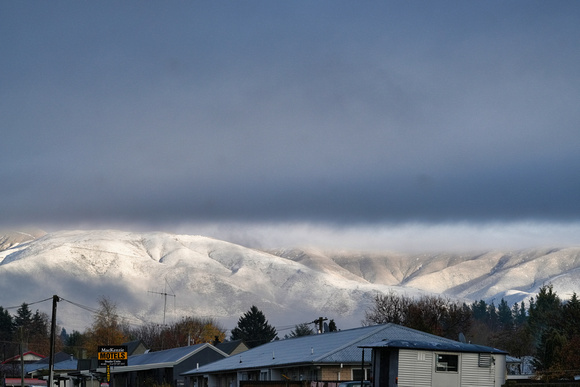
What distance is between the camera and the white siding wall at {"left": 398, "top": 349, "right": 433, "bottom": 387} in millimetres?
44750

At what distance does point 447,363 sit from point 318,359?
455 inches

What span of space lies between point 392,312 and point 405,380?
71075mm

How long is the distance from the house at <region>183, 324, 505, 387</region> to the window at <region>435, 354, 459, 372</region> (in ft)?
1.74

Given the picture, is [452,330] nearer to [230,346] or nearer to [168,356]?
[230,346]

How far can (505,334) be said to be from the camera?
509 feet

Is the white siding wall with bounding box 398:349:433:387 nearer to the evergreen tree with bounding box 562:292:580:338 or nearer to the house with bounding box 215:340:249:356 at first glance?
the evergreen tree with bounding box 562:292:580:338

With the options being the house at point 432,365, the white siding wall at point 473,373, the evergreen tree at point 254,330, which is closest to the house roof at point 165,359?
the house at point 432,365

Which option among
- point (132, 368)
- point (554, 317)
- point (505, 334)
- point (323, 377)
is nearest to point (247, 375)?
point (323, 377)

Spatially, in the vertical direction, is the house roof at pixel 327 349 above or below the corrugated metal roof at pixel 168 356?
above

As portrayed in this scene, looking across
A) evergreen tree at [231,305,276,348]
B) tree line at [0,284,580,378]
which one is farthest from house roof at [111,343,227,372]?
evergreen tree at [231,305,276,348]

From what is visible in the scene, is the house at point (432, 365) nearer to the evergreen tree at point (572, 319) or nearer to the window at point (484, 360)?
the window at point (484, 360)

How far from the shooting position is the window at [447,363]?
150 ft

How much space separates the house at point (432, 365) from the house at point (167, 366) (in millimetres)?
43032

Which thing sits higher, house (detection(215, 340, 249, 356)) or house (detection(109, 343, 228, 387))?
house (detection(215, 340, 249, 356))
